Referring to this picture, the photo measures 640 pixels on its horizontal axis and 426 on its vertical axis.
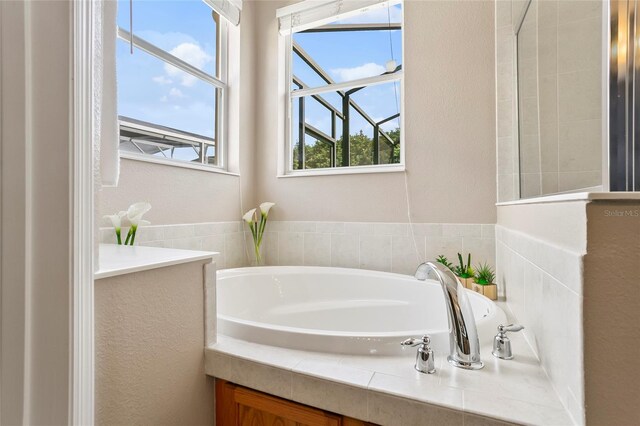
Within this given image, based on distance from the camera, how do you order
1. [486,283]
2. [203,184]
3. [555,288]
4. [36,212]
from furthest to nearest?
[203,184] < [486,283] < [555,288] < [36,212]

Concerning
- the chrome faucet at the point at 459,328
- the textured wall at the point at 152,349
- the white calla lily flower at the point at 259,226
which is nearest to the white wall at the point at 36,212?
the textured wall at the point at 152,349

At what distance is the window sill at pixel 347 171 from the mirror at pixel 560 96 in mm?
726

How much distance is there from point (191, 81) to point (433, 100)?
1.63 m

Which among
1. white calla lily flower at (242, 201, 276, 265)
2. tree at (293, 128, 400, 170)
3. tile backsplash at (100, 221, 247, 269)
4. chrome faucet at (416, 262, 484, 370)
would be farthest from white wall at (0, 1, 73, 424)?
tree at (293, 128, 400, 170)

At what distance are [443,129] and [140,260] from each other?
5.96 ft

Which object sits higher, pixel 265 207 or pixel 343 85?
pixel 343 85

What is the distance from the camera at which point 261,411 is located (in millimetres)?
937

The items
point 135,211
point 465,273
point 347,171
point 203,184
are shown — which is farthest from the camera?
point 347,171

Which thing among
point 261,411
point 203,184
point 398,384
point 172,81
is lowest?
point 261,411

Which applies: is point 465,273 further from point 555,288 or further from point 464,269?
point 555,288

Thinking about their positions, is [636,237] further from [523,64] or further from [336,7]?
[336,7]

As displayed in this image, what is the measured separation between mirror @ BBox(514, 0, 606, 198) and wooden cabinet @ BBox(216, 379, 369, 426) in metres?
0.97

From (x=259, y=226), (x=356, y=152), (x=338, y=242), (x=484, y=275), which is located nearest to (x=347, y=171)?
(x=356, y=152)

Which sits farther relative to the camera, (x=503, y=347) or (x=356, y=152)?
(x=356, y=152)
